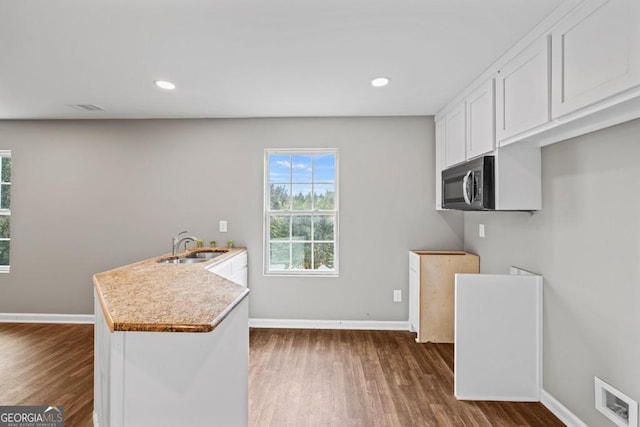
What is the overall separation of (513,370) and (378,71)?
2399mm

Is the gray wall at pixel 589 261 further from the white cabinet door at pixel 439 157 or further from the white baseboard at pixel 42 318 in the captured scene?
the white baseboard at pixel 42 318

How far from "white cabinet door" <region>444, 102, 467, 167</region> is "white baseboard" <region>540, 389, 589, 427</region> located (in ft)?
6.23

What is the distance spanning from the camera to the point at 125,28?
1.97m

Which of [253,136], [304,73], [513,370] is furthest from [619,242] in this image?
[253,136]

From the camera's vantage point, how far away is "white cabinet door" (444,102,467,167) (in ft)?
9.70

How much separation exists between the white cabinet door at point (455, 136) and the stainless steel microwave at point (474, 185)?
298 mm

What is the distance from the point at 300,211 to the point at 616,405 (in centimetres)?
297

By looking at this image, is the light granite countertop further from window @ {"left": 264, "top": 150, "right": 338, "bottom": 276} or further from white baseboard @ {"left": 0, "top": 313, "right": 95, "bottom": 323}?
white baseboard @ {"left": 0, "top": 313, "right": 95, "bottom": 323}

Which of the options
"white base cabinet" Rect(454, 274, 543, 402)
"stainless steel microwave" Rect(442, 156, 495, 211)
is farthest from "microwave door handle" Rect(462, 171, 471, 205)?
"white base cabinet" Rect(454, 274, 543, 402)

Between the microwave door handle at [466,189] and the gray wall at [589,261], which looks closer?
the gray wall at [589,261]

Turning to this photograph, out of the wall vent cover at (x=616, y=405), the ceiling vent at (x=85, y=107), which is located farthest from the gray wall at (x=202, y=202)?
the wall vent cover at (x=616, y=405)

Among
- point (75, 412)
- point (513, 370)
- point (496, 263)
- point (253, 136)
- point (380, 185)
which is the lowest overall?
point (75, 412)

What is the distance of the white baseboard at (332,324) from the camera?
3699mm

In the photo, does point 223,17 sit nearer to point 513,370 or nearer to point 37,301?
point 513,370
